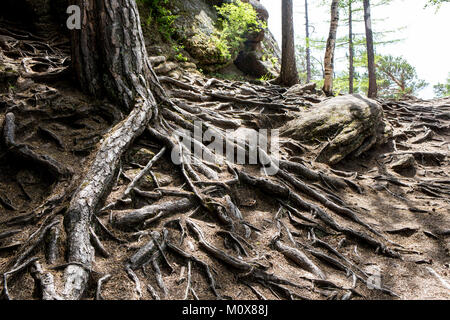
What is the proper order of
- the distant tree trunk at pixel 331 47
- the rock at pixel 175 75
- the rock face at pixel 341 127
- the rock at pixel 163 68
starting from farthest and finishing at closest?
the distant tree trunk at pixel 331 47, the rock at pixel 175 75, the rock at pixel 163 68, the rock face at pixel 341 127

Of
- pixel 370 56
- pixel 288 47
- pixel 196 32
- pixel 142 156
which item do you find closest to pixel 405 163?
pixel 142 156

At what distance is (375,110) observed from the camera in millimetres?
6211

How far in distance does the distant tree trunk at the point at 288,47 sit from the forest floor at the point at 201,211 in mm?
3873

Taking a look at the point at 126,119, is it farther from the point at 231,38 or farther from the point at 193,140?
the point at 231,38

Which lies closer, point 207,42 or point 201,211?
point 201,211

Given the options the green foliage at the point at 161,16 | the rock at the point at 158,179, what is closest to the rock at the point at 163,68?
the green foliage at the point at 161,16

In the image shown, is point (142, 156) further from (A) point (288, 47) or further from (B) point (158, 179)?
(A) point (288, 47)

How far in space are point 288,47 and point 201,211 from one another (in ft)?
25.4

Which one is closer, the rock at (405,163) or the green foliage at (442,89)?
the rock at (405,163)

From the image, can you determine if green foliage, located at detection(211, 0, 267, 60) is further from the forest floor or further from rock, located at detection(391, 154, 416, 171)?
rock, located at detection(391, 154, 416, 171)

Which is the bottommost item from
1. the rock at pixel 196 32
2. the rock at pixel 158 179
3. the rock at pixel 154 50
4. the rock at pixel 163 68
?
the rock at pixel 158 179

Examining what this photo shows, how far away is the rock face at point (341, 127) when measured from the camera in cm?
551

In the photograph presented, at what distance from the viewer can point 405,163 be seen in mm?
5691

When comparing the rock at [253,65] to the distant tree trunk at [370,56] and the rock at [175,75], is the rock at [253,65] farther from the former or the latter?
the rock at [175,75]
